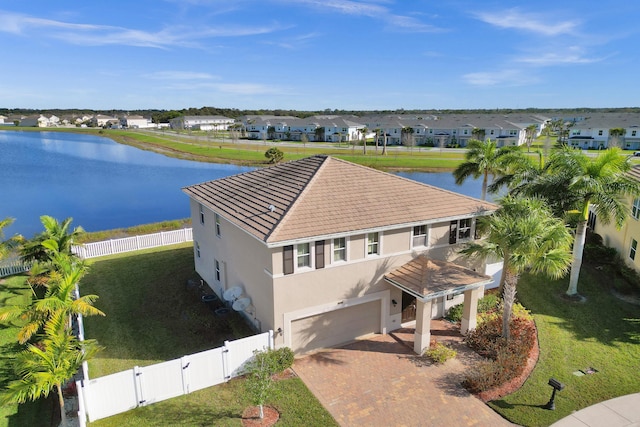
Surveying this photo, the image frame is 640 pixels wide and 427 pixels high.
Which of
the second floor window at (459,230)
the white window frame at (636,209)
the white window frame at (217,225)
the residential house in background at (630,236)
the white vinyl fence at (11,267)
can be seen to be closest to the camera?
the second floor window at (459,230)

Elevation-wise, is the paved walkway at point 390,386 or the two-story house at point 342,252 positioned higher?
the two-story house at point 342,252

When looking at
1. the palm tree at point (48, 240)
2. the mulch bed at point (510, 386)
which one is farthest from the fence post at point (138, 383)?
the mulch bed at point (510, 386)

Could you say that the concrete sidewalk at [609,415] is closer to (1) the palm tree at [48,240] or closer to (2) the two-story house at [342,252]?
(2) the two-story house at [342,252]

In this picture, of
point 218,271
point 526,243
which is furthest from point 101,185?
point 526,243

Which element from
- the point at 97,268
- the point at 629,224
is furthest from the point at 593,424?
the point at 97,268

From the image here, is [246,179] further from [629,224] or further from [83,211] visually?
[83,211]

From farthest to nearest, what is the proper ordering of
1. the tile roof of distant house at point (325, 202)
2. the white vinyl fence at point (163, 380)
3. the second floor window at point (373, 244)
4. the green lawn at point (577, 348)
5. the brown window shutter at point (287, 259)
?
the second floor window at point (373, 244), the tile roof of distant house at point (325, 202), the brown window shutter at point (287, 259), the green lawn at point (577, 348), the white vinyl fence at point (163, 380)

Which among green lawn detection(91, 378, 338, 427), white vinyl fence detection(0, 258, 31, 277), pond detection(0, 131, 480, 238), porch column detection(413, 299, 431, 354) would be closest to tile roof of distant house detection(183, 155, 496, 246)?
porch column detection(413, 299, 431, 354)

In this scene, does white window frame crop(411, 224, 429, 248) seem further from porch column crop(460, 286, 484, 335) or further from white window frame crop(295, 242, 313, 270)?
white window frame crop(295, 242, 313, 270)
